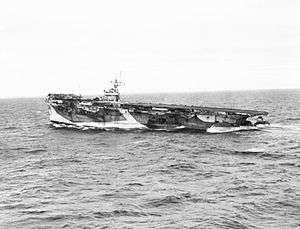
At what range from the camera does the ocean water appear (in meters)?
21.5

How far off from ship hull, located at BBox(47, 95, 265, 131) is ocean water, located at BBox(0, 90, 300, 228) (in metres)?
7.69

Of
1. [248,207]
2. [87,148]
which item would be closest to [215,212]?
[248,207]

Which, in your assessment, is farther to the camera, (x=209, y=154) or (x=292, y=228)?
(x=209, y=154)

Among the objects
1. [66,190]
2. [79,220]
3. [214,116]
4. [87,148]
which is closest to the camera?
[79,220]

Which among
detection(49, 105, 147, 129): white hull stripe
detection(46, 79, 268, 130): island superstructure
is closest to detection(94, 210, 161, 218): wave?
detection(46, 79, 268, 130): island superstructure

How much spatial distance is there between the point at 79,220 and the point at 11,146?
29.6 meters

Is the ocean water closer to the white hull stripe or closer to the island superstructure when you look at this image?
the island superstructure

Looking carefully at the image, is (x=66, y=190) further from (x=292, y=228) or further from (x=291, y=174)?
(x=291, y=174)

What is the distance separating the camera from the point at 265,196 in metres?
25.3

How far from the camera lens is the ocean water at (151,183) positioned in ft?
70.4

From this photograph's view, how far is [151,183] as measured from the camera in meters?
28.6

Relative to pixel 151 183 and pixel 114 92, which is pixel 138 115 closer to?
pixel 114 92

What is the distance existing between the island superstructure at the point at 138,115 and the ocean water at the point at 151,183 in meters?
7.71

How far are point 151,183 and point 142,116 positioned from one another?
1238 inches
